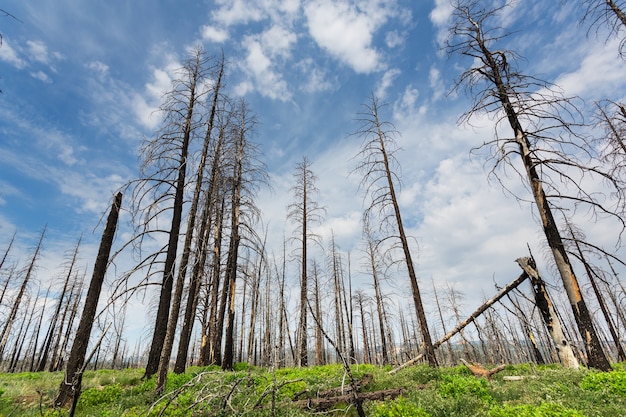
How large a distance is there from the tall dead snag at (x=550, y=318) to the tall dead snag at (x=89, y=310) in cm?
1075

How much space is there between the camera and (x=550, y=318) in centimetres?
720

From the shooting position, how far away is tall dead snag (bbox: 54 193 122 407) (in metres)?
6.03

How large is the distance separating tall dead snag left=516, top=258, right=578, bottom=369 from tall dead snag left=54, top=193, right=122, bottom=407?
10746mm

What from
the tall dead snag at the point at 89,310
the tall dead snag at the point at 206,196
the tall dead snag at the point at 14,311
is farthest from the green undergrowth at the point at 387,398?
the tall dead snag at the point at 14,311

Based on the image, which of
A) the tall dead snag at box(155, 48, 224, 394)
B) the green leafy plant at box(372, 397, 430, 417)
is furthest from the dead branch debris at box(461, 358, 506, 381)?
the tall dead snag at box(155, 48, 224, 394)

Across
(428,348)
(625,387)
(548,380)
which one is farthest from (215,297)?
(625,387)

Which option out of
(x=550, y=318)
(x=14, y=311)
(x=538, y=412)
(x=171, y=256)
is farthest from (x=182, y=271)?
(x=14, y=311)

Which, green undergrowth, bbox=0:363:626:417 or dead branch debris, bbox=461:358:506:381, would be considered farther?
dead branch debris, bbox=461:358:506:381

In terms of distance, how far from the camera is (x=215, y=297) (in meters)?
12.8

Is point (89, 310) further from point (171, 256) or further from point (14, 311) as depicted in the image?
point (14, 311)

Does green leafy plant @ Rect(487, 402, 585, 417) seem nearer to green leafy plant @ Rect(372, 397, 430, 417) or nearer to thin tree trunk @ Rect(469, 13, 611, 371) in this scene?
green leafy plant @ Rect(372, 397, 430, 417)

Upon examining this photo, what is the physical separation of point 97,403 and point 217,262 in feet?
22.8

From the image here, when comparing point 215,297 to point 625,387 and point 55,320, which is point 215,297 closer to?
point 625,387

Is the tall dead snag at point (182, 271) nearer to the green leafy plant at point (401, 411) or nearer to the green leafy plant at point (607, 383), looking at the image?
the green leafy plant at point (401, 411)
